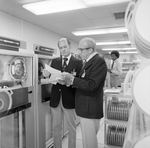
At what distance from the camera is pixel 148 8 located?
21.8 inches

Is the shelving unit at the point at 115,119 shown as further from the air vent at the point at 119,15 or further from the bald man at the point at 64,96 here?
the air vent at the point at 119,15

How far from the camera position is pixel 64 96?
2150mm

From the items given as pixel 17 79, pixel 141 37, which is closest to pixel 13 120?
pixel 17 79

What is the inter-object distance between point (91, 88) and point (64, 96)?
0.59m

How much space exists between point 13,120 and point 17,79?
1.74 ft

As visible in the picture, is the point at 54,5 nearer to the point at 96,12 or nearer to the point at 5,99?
the point at 96,12

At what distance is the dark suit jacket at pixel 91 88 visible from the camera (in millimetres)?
1704

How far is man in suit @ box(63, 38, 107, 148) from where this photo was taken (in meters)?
1.72

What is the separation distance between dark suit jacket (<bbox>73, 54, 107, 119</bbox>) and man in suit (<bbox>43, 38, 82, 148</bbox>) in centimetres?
34

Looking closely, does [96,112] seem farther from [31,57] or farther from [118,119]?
[31,57]

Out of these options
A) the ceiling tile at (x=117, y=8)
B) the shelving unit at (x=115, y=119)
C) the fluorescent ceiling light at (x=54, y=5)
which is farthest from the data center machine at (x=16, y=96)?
the ceiling tile at (x=117, y=8)

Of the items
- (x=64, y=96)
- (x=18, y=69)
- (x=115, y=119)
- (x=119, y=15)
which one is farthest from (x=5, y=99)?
(x=119, y=15)

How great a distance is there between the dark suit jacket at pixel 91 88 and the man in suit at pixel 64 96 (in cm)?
34

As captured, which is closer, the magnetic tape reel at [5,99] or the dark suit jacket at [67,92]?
the magnetic tape reel at [5,99]
